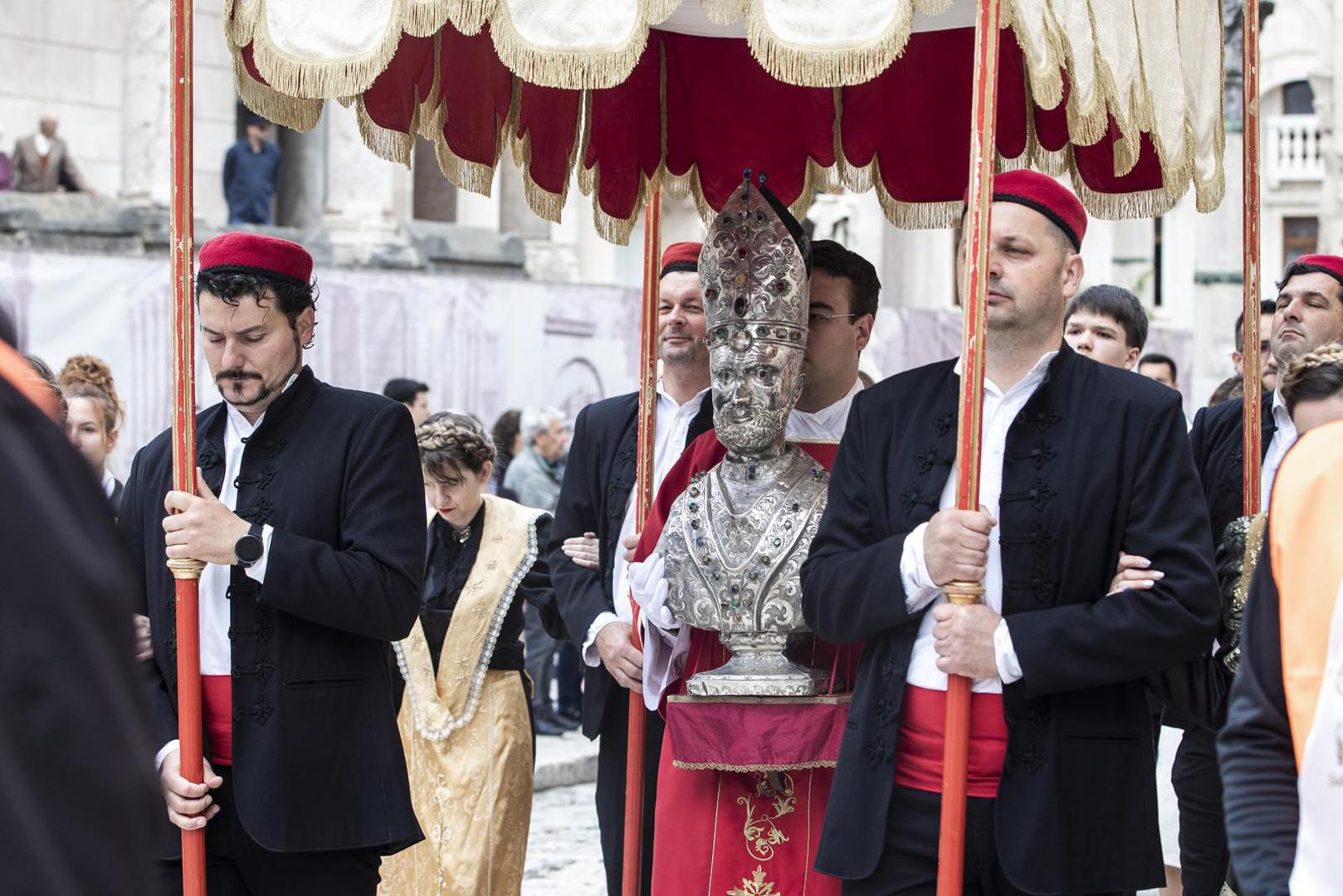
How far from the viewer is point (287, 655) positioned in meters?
4.03

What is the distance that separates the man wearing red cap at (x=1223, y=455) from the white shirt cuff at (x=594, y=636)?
1.68m

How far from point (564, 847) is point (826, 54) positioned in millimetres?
5563

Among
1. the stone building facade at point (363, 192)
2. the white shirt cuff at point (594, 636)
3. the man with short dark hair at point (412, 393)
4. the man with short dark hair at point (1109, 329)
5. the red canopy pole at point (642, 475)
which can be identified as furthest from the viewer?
the stone building facade at point (363, 192)

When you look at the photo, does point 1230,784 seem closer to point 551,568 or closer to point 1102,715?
point 1102,715

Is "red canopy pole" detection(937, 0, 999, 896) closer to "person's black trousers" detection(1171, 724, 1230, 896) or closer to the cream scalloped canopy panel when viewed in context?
the cream scalloped canopy panel

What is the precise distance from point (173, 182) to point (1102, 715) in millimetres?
2224

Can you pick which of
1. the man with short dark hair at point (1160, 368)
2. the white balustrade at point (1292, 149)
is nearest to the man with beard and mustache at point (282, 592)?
the man with short dark hair at point (1160, 368)

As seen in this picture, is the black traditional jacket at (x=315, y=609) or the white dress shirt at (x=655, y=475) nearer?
the black traditional jacket at (x=315, y=609)

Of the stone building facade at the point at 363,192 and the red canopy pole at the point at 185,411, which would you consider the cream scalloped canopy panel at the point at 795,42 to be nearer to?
the red canopy pole at the point at 185,411

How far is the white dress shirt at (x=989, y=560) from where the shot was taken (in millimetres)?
3578

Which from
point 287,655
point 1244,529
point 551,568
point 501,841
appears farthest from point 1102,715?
point 501,841

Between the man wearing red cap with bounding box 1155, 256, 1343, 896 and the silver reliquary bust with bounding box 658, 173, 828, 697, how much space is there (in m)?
1.45

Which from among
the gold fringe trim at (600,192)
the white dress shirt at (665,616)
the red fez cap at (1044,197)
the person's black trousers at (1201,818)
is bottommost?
the person's black trousers at (1201,818)

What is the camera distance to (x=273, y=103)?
14.9 ft
